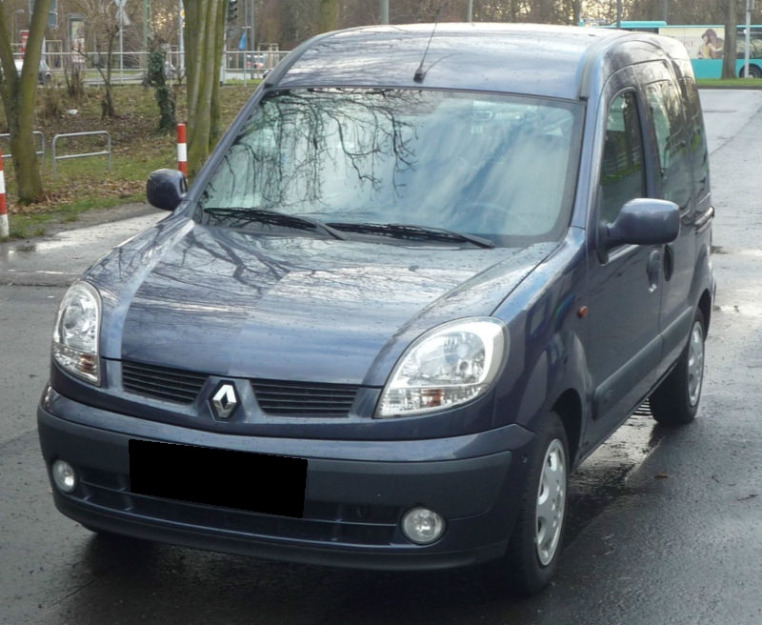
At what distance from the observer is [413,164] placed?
5125 mm

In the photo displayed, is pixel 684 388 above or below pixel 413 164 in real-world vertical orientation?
below

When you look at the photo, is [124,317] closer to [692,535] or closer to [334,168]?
[334,168]

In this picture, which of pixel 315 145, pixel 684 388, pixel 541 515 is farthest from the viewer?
pixel 684 388

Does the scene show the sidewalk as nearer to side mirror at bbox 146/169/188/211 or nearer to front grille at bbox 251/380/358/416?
side mirror at bbox 146/169/188/211

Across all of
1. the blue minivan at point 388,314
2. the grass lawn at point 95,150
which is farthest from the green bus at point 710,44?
the blue minivan at point 388,314

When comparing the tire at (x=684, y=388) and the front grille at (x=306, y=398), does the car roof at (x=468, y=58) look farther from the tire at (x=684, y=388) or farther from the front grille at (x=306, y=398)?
the front grille at (x=306, y=398)

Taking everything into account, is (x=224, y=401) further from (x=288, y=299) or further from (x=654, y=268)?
(x=654, y=268)

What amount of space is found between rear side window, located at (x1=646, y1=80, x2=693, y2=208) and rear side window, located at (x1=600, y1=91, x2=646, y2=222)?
0.96 feet

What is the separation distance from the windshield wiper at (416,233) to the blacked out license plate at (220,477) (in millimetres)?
1233

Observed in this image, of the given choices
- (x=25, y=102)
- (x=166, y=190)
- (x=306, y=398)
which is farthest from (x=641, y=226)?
(x=25, y=102)

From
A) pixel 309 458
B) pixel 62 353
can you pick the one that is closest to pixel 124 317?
pixel 62 353

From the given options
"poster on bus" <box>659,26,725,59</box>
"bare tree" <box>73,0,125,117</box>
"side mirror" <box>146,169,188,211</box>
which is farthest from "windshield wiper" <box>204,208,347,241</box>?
"poster on bus" <box>659,26,725,59</box>

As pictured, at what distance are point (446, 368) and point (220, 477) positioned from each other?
2.43 ft

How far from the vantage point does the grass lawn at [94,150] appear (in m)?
17.2
